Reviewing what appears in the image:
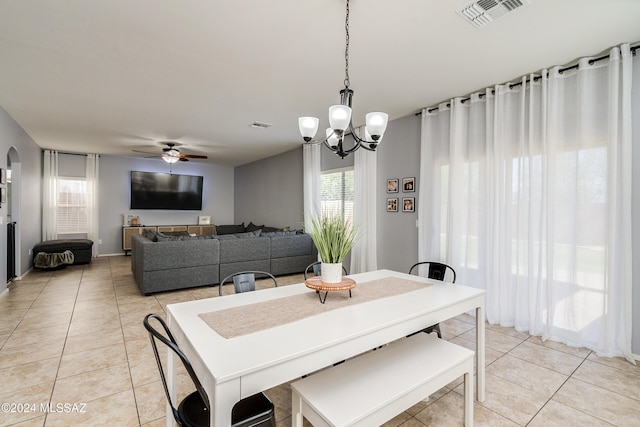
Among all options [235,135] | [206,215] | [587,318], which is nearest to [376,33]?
[587,318]

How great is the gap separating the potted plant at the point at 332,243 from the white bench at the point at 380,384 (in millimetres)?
549

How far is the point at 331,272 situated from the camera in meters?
2.02

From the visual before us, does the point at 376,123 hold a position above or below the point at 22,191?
above

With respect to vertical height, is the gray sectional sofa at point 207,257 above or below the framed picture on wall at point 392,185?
below

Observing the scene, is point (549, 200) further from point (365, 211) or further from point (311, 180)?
point (311, 180)

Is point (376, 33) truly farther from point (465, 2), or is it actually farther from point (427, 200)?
point (427, 200)

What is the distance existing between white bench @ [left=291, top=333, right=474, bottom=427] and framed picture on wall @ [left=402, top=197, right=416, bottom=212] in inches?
106

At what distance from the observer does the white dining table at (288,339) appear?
1132mm

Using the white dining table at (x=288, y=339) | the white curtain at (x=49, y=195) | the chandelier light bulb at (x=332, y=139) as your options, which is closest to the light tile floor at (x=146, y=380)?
the white dining table at (x=288, y=339)

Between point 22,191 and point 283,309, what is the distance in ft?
20.9

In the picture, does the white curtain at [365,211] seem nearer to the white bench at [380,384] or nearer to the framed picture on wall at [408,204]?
the framed picture on wall at [408,204]

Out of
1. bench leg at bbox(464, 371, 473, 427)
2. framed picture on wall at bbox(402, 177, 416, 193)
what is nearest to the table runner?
bench leg at bbox(464, 371, 473, 427)

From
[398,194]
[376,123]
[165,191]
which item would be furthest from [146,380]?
[165,191]

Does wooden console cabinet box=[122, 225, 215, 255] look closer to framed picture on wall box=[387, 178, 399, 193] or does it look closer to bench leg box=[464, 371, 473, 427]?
framed picture on wall box=[387, 178, 399, 193]
